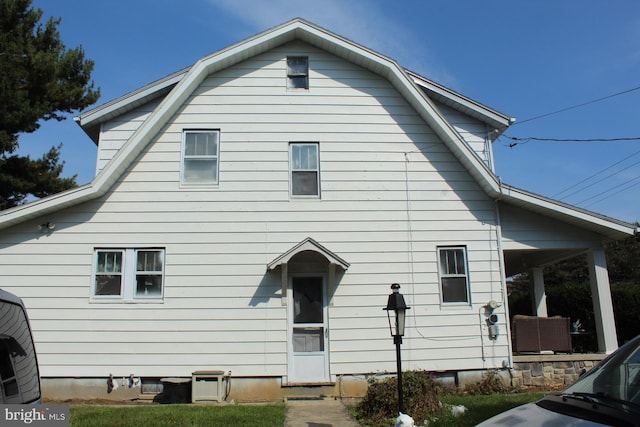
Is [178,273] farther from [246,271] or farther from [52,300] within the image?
[52,300]

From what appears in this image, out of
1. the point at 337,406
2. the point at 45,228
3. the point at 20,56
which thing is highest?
the point at 20,56

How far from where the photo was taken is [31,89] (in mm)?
19547

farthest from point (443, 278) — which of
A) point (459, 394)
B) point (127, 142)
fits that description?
point (127, 142)

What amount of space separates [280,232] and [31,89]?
13376 mm

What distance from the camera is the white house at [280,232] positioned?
11156mm

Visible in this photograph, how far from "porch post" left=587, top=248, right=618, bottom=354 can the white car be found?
879 cm

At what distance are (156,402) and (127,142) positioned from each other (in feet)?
17.7

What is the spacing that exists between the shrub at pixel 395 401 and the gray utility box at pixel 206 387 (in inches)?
115

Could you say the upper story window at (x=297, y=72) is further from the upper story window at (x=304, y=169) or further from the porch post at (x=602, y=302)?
the porch post at (x=602, y=302)

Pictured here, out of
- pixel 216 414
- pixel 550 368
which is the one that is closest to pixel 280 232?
pixel 216 414

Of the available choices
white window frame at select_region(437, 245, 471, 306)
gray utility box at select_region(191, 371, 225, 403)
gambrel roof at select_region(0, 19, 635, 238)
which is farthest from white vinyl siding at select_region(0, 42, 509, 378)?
gray utility box at select_region(191, 371, 225, 403)

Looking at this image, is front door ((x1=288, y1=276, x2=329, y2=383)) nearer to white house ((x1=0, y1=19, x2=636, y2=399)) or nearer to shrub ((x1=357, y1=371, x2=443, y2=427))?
white house ((x1=0, y1=19, x2=636, y2=399))

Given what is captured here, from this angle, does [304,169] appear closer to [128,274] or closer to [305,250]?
[305,250]

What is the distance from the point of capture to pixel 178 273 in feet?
37.5
